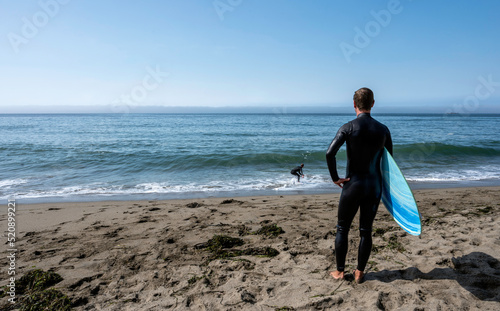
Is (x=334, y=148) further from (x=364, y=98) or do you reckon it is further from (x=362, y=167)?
(x=364, y=98)

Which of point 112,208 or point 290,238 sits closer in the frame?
point 290,238

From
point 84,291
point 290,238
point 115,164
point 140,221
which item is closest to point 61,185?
point 115,164

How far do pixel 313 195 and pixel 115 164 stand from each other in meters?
10.3

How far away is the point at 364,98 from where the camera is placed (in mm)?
2852

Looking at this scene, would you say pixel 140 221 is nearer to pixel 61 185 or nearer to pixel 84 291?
pixel 84 291

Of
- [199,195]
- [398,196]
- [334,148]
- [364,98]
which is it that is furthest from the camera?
[199,195]

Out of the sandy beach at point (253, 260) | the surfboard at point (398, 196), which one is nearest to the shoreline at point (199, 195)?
the sandy beach at point (253, 260)

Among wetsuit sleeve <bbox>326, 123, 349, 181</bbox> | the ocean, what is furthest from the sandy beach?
the ocean

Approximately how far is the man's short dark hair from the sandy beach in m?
1.95

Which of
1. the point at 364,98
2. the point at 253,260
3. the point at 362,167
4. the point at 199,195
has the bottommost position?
the point at 199,195

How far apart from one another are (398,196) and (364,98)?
1.15 meters

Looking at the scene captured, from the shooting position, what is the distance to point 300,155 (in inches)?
635

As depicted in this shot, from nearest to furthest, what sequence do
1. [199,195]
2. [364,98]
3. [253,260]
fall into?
1. [364,98]
2. [253,260]
3. [199,195]

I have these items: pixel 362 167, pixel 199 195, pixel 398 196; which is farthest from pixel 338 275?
pixel 199 195
